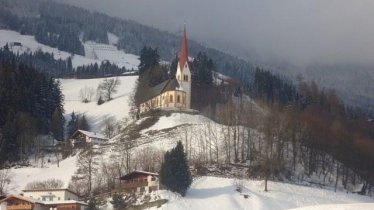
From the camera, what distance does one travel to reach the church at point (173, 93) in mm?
110750

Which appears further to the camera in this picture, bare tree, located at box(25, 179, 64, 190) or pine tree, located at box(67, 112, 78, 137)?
pine tree, located at box(67, 112, 78, 137)

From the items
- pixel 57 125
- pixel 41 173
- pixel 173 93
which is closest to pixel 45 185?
pixel 41 173

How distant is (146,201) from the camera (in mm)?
73375

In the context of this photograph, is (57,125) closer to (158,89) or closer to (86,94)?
(158,89)

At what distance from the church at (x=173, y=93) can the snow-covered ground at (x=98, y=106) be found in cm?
537

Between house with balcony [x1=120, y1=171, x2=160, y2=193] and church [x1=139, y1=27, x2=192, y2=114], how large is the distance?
30152 millimetres

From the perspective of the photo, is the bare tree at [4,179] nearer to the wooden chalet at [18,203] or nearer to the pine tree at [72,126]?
the wooden chalet at [18,203]

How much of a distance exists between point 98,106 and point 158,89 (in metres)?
21.6

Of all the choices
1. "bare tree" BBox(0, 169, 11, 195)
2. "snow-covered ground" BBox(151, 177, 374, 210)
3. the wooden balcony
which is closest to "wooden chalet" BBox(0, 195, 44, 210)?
the wooden balcony

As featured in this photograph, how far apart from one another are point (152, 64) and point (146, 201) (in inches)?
2213

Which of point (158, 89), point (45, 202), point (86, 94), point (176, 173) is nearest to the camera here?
point (45, 202)

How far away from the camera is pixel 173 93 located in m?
111

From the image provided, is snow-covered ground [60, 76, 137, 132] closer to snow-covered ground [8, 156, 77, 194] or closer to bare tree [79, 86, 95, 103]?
bare tree [79, 86, 95, 103]

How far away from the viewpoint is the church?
110750 millimetres
